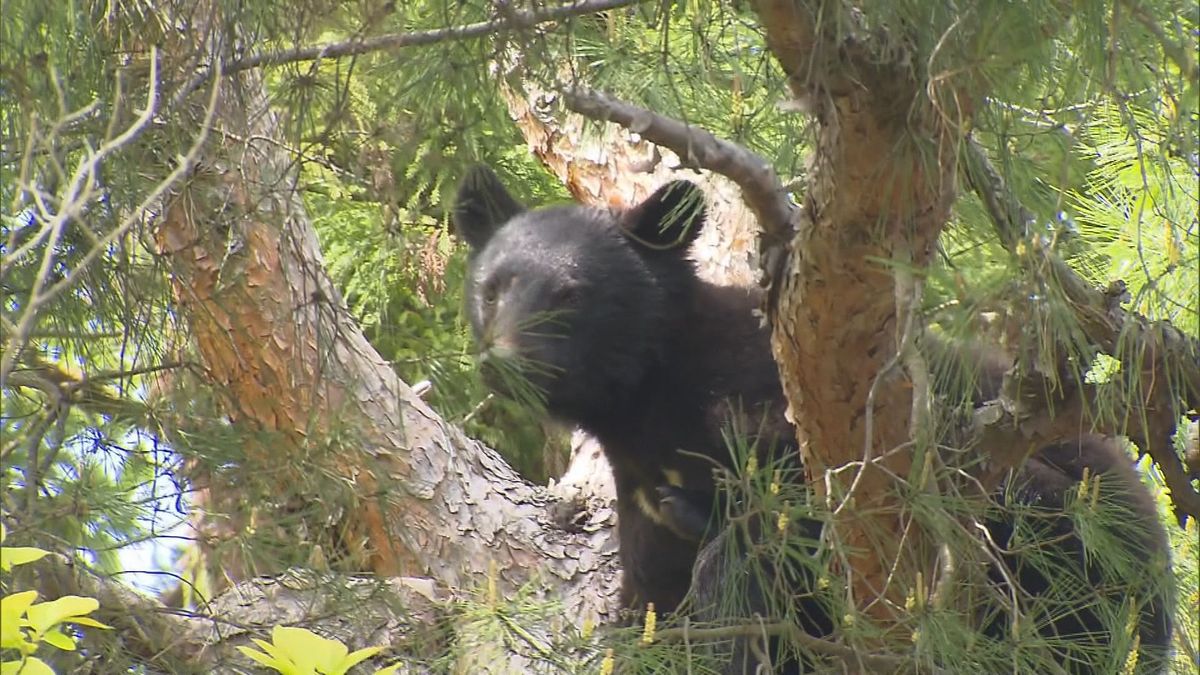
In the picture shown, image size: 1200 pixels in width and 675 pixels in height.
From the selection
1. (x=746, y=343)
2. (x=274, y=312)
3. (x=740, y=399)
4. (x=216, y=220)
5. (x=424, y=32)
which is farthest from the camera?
(x=274, y=312)

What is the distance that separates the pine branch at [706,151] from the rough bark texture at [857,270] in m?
0.12

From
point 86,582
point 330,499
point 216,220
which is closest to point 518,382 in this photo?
point 330,499

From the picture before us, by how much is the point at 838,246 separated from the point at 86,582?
5.81 feet

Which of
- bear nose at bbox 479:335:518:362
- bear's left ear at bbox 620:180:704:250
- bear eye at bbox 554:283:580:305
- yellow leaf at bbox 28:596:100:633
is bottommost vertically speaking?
yellow leaf at bbox 28:596:100:633

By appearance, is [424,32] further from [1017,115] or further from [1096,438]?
[1096,438]

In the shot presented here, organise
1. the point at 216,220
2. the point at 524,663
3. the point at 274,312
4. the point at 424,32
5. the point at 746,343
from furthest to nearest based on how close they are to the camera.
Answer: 1. the point at 274,312
2. the point at 746,343
3. the point at 524,663
4. the point at 216,220
5. the point at 424,32

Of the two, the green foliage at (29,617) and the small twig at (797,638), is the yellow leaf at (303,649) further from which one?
the small twig at (797,638)

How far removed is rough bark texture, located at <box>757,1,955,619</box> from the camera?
8.29ft

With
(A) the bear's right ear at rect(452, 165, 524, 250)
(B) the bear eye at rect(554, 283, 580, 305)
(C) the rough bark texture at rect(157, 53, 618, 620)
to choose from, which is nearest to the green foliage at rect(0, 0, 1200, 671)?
(C) the rough bark texture at rect(157, 53, 618, 620)

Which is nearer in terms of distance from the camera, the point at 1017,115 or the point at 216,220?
the point at 1017,115

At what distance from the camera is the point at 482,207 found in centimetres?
465

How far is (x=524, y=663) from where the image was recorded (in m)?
3.70

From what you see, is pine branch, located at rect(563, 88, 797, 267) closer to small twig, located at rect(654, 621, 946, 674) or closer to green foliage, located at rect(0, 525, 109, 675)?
small twig, located at rect(654, 621, 946, 674)

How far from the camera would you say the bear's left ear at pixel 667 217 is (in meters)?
4.42
